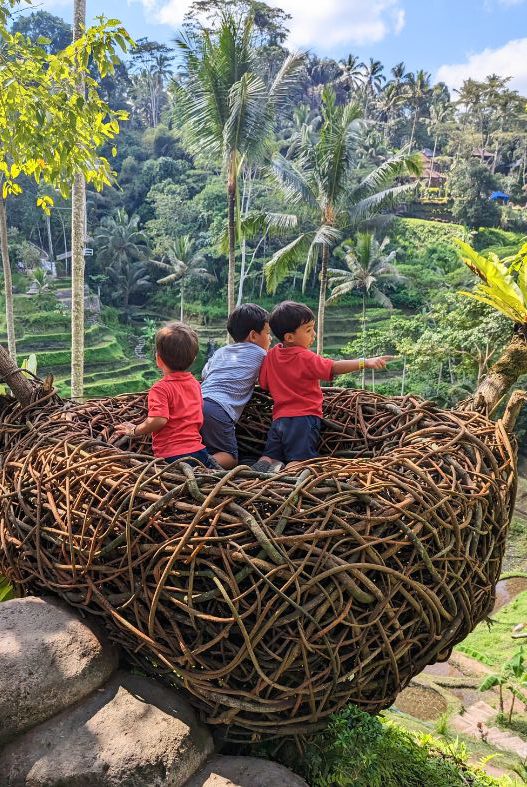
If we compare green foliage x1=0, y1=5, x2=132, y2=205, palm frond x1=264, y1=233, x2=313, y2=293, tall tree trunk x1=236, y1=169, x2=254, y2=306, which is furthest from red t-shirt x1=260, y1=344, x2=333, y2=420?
tall tree trunk x1=236, y1=169, x2=254, y2=306

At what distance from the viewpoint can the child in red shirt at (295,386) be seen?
2838mm

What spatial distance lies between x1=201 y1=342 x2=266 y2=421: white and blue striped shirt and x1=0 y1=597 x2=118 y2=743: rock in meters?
1.31

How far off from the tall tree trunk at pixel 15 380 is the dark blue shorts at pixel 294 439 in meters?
1.13

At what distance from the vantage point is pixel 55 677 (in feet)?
5.88

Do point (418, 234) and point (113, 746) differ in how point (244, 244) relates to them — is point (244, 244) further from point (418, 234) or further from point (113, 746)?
point (113, 746)

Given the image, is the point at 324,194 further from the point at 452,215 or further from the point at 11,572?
the point at 452,215

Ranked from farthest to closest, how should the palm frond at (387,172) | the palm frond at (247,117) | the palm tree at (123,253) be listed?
the palm tree at (123,253), the palm frond at (387,172), the palm frond at (247,117)

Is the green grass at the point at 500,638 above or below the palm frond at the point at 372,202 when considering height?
below

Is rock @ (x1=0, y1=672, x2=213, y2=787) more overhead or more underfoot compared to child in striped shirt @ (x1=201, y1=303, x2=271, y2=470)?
more underfoot

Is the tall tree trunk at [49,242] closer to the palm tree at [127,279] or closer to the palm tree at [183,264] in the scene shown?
the palm tree at [127,279]

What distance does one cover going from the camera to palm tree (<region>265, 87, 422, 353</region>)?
1351 centimetres

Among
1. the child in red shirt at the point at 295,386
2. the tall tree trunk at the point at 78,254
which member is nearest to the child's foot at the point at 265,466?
the child in red shirt at the point at 295,386

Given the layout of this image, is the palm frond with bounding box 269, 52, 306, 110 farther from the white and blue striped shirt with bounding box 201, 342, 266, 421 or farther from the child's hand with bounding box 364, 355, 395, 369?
the child's hand with bounding box 364, 355, 395, 369

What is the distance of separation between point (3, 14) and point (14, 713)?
364 centimetres
